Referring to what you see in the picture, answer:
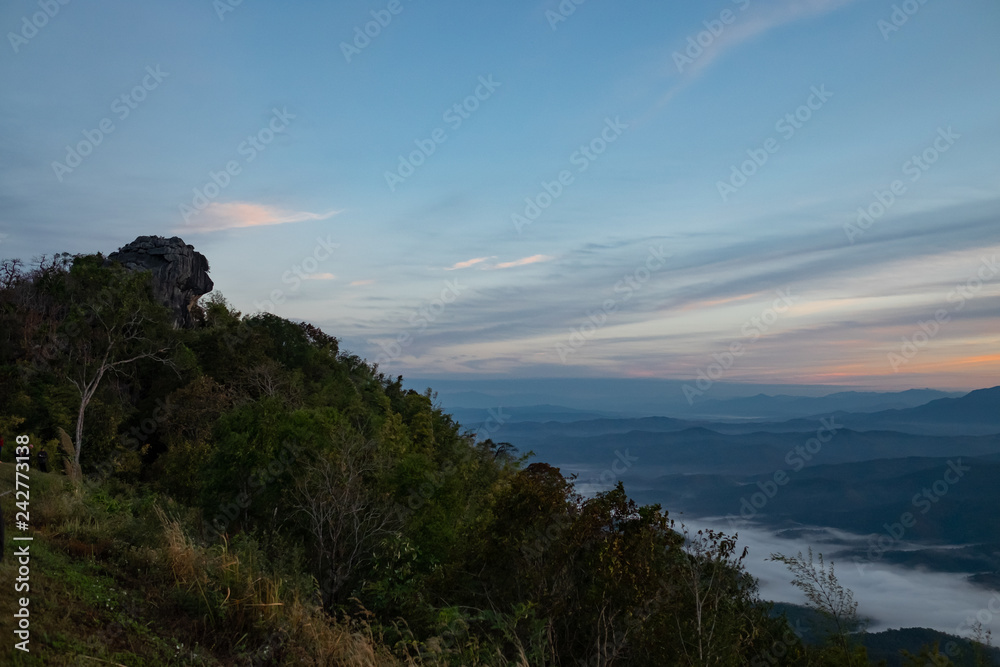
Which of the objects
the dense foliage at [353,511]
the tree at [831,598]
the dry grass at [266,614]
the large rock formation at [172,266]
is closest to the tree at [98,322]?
the dense foliage at [353,511]

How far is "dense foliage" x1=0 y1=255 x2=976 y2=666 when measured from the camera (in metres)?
7.79

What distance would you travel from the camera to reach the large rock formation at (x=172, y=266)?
169 ft

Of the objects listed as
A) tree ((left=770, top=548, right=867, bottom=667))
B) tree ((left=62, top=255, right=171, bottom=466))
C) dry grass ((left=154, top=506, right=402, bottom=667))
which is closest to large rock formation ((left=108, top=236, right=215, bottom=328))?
tree ((left=62, top=255, right=171, bottom=466))

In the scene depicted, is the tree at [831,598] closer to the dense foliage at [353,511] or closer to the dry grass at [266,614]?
the dense foliage at [353,511]

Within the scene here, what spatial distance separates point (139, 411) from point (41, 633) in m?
34.8

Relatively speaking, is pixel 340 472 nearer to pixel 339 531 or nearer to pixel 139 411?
pixel 339 531

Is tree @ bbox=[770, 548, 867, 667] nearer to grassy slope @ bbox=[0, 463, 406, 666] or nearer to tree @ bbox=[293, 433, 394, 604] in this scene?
grassy slope @ bbox=[0, 463, 406, 666]

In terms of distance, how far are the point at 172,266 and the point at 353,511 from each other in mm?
46731

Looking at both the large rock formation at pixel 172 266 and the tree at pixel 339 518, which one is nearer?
the tree at pixel 339 518

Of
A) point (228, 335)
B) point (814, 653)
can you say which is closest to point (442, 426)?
point (228, 335)

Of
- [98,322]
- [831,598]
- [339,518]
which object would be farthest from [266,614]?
[98,322]

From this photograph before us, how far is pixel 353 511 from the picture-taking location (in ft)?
45.8

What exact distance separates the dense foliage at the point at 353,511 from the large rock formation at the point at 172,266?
12.1m

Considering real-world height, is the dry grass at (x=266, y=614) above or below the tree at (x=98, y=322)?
below
